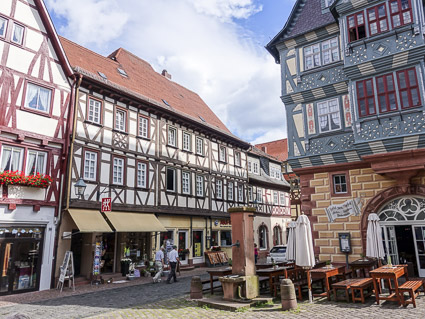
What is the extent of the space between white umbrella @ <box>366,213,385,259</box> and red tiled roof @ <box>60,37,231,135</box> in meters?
14.0

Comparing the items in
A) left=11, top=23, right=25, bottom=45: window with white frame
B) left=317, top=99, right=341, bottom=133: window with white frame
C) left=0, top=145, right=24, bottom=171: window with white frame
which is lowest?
left=0, top=145, right=24, bottom=171: window with white frame

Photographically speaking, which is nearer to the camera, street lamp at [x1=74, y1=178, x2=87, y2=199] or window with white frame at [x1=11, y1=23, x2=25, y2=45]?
street lamp at [x1=74, y1=178, x2=87, y2=199]

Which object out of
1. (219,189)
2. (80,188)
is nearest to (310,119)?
(80,188)

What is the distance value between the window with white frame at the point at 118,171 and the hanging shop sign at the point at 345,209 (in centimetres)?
1005

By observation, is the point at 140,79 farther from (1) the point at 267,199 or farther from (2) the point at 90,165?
(1) the point at 267,199

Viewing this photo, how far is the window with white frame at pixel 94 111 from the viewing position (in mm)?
16734

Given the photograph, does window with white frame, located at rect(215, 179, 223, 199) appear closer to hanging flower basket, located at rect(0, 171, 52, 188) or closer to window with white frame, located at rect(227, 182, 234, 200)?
window with white frame, located at rect(227, 182, 234, 200)

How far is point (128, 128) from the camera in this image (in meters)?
18.5

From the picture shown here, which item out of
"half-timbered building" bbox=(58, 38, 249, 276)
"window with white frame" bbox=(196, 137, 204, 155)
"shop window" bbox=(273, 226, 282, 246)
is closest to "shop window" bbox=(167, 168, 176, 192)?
"half-timbered building" bbox=(58, 38, 249, 276)

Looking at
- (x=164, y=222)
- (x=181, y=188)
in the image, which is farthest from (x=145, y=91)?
(x=164, y=222)

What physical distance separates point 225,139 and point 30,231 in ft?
50.5

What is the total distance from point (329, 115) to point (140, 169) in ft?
33.3

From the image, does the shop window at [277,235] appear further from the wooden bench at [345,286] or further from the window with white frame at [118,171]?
the wooden bench at [345,286]

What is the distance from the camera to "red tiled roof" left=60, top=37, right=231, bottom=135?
771 inches
